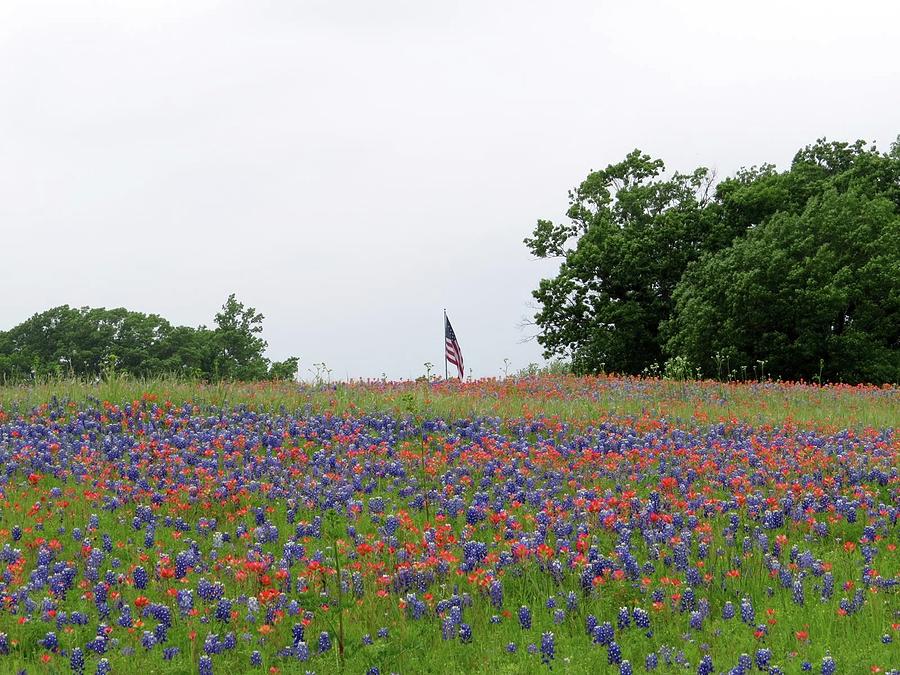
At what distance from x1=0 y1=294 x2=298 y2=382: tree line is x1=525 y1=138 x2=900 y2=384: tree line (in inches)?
925

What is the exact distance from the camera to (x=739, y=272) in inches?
1567

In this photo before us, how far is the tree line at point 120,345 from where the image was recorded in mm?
57719

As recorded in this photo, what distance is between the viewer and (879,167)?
46.3m

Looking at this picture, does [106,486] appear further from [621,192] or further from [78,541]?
[621,192]

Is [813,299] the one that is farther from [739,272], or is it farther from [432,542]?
[432,542]

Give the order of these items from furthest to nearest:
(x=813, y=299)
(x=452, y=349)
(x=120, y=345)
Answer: (x=120, y=345) → (x=813, y=299) → (x=452, y=349)

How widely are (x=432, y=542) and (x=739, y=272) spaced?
3455 centimetres

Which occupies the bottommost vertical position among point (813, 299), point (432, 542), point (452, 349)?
point (432, 542)

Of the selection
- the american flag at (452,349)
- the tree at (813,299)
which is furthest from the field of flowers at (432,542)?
the tree at (813,299)

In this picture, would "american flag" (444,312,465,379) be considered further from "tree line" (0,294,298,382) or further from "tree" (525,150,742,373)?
"tree line" (0,294,298,382)

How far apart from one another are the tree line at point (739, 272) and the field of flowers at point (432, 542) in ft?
71.3

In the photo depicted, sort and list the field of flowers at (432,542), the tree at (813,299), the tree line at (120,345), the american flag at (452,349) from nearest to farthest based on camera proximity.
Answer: the field of flowers at (432,542) < the american flag at (452,349) < the tree at (813,299) < the tree line at (120,345)

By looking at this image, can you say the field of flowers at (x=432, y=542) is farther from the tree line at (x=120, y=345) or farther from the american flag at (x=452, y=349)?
the tree line at (x=120, y=345)

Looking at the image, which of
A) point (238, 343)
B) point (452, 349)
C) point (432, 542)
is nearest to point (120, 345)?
point (238, 343)
